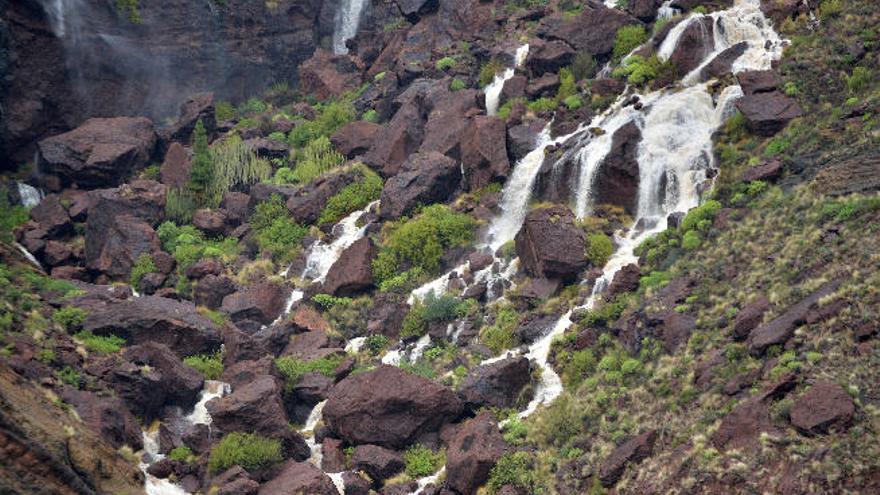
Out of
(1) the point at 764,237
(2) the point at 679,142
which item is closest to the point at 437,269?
(2) the point at 679,142

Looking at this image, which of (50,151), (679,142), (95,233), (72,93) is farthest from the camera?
(72,93)

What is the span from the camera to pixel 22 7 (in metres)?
46.9

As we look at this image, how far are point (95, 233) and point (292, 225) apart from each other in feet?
28.8

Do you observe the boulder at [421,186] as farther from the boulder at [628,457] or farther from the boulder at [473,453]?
the boulder at [628,457]

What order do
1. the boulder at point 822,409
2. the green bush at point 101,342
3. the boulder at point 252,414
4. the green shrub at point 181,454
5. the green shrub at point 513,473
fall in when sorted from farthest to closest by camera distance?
the green bush at point 101,342
the boulder at point 252,414
the green shrub at point 181,454
the green shrub at point 513,473
the boulder at point 822,409

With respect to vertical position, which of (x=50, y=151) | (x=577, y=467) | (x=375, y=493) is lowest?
(x=375, y=493)

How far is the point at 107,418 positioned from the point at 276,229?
15995mm

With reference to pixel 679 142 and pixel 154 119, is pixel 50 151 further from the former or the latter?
pixel 679 142

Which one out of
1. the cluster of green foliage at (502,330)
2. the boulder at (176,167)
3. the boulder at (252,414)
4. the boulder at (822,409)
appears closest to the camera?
the boulder at (822,409)

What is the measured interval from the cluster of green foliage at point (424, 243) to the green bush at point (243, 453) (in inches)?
462

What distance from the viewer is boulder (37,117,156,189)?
151 ft

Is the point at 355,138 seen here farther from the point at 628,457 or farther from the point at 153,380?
the point at 628,457

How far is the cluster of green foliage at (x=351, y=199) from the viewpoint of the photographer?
4266 centimetres

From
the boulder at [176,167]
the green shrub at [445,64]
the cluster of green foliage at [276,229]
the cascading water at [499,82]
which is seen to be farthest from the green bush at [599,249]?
the boulder at [176,167]
